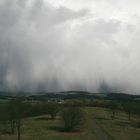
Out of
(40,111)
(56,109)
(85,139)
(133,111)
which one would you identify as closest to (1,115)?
(85,139)

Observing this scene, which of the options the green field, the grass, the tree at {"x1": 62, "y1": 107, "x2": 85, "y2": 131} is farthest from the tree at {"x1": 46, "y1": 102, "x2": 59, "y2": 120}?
the tree at {"x1": 62, "y1": 107, "x2": 85, "y2": 131}

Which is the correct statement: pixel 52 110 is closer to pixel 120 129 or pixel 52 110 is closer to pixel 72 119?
pixel 72 119

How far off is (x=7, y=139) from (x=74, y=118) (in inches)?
1262

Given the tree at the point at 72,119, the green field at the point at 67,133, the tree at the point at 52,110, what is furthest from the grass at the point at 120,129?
the tree at the point at 52,110

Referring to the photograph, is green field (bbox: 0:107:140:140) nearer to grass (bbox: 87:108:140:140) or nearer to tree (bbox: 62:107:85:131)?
grass (bbox: 87:108:140:140)

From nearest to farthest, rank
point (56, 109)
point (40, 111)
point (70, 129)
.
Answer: point (70, 129) → point (56, 109) → point (40, 111)

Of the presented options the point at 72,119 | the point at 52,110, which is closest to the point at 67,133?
the point at 72,119

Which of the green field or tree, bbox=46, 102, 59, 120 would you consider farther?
tree, bbox=46, 102, 59, 120

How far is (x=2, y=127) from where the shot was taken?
102 m

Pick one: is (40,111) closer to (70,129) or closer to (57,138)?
(70,129)

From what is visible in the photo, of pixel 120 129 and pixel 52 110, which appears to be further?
pixel 52 110

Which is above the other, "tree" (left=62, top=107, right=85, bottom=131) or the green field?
"tree" (left=62, top=107, right=85, bottom=131)

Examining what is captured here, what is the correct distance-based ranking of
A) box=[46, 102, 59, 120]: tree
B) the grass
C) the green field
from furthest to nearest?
box=[46, 102, 59, 120]: tree
the grass
the green field

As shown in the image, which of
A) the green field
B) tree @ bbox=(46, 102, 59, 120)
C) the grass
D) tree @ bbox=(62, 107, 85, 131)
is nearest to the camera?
the green field
